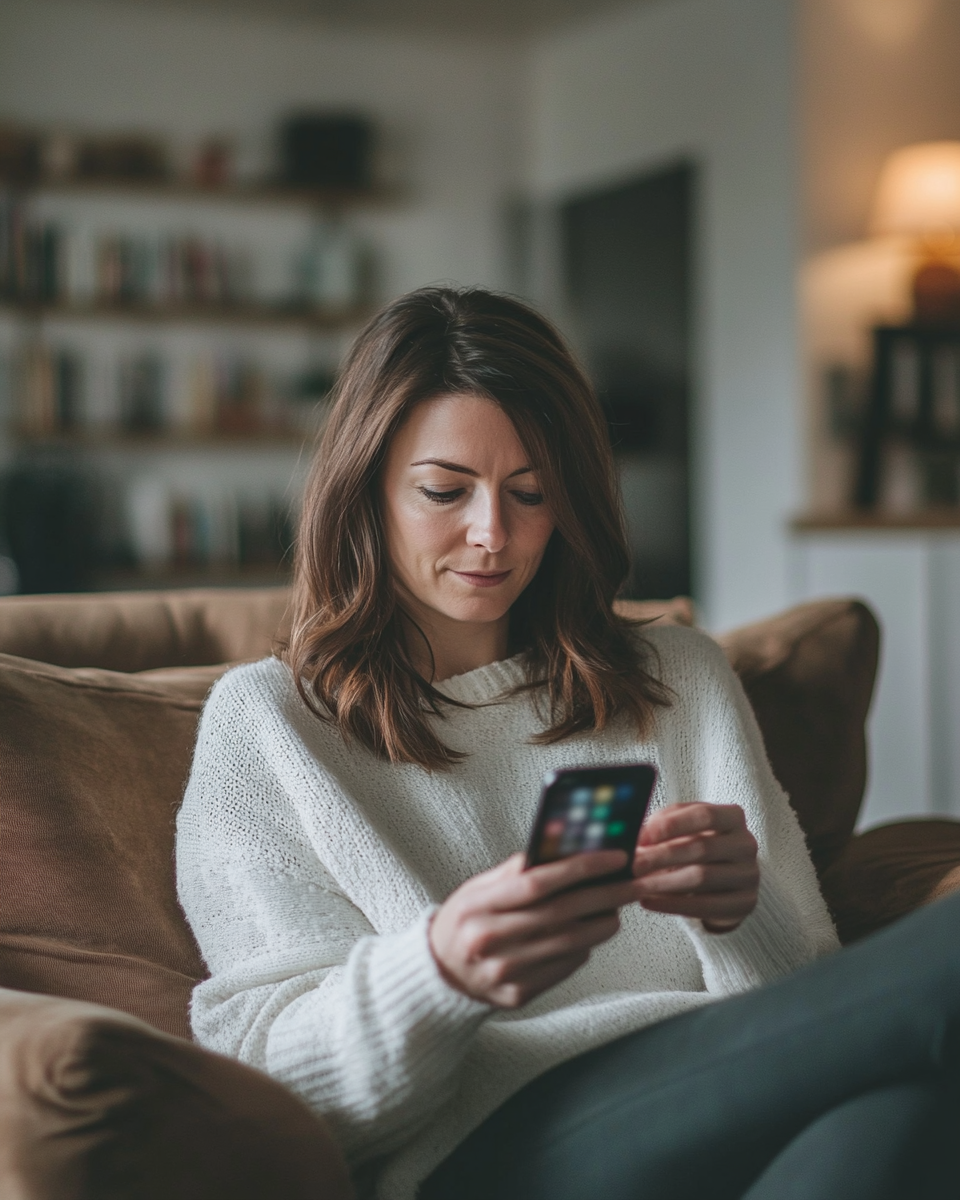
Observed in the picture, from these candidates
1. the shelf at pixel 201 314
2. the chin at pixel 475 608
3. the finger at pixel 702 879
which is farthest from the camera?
the shelf at pixel 201 314

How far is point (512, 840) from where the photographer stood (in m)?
1.26

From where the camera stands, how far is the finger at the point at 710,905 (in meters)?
1.07

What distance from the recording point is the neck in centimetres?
135

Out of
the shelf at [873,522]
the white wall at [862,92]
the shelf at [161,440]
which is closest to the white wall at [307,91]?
the shelf at [161,440]

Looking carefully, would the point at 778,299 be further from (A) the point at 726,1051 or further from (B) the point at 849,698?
(A) the point at 726,1051

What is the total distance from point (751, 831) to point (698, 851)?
0.24 m

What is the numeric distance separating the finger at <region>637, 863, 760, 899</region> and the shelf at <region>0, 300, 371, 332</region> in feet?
13.1

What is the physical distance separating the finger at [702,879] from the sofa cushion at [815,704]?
444 mm

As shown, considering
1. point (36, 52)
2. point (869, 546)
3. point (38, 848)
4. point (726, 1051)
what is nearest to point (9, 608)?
point (38, 848)

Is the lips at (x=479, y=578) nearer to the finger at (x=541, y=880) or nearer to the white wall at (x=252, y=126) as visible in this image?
the finger at (x=541, y=880)

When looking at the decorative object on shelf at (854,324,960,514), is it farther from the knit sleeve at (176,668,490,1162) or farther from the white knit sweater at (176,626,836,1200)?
the knit sleeve at (176,668,490,1162)

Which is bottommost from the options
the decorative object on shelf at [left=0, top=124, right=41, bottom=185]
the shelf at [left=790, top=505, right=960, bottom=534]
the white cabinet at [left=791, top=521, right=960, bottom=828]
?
the white cabinet at [left=791, top=521, right=960, bottom=828]

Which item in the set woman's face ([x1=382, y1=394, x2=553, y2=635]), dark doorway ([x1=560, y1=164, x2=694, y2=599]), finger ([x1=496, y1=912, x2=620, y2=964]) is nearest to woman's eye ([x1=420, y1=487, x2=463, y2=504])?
woman's face ([x1=382, y1=394, x2=553, y2=635])

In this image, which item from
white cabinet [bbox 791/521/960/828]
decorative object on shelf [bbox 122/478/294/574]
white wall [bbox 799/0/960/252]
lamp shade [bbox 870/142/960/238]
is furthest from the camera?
decorative object on shelf [bbox 122/478/294/574]
